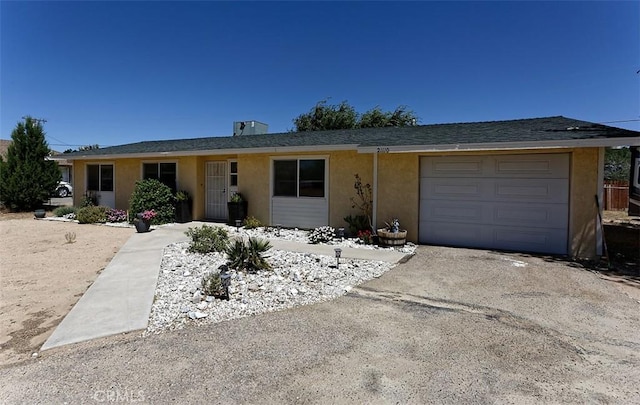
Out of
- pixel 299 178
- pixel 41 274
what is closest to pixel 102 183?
pixel 299 178

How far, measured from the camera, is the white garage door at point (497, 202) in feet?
24.4

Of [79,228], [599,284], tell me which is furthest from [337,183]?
[79,228]

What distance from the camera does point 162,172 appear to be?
43.0ft

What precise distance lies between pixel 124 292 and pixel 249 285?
1747 millimetres

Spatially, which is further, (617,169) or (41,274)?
(617,169)

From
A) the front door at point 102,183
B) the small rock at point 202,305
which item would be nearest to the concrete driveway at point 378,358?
the small rock at point 202,305

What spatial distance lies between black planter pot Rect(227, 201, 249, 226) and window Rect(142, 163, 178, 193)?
2882mm

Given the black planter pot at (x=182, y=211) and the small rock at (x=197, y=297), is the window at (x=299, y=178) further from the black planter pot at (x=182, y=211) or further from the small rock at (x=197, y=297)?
the small rock at (x=197, y=297)

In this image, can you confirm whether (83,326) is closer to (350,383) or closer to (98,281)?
(98,281)

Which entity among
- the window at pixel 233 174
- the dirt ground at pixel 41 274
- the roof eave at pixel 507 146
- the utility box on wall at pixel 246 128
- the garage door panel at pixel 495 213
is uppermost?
the utility box on wall at pixel 246 128

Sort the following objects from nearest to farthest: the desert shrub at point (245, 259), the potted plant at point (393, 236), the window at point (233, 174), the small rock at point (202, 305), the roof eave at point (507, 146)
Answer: the small rock at point (202, 305), the desert shrub at point (245, 259), the roof eave at point (507, 146), the potted plant at point (393, 236), the window at point (233, 174)

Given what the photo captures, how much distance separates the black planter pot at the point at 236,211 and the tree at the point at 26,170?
11.5 meters

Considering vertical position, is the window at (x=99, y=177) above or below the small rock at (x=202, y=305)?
above

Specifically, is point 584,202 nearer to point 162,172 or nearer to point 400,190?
point 400,190
